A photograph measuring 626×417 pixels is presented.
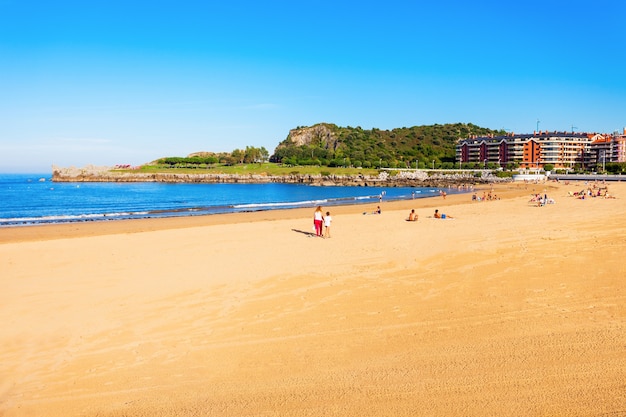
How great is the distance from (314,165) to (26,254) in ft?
460

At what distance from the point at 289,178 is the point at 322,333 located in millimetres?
120901

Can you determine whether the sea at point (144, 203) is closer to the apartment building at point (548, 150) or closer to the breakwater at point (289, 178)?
the breakwater at point (289, 178)

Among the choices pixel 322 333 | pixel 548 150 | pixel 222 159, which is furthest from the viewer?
pixel 222 159

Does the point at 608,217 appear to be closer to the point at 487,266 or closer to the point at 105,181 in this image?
the point at 487,266

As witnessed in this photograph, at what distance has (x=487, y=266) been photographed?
12.8 metres

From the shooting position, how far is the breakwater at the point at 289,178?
103012 millimetres

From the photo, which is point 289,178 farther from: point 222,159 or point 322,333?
point 322,333

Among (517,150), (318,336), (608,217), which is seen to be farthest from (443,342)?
(517,150)

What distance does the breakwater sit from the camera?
103 m

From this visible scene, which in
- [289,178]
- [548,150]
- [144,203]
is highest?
[548,150]

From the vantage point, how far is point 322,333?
8.10m

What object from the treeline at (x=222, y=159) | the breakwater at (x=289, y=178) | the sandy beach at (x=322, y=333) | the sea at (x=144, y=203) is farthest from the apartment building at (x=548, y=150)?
the sandy beach at (x=322, y=333)

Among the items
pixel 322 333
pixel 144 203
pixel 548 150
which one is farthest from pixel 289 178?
pixel 322 333

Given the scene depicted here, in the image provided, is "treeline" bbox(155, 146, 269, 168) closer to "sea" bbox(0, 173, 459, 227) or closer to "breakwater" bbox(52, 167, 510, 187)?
"breakwater" bbox(52, 167, 510, 187)
